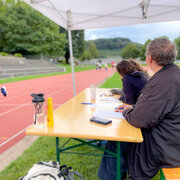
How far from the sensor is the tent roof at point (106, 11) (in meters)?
3.40

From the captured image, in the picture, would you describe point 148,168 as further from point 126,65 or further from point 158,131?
point 126,65

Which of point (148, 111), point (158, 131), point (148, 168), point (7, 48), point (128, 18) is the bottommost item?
point (148, 168)

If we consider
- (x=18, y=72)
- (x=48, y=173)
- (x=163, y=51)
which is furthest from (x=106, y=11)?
(x=18, y=72)

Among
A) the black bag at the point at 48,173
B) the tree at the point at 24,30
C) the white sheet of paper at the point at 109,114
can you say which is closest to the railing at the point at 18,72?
the tree at the point at 24,30

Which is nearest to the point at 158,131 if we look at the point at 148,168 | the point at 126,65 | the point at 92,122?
the point at 148,168

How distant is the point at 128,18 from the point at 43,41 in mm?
28092

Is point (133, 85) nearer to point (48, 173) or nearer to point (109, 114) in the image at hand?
point (109, 114)

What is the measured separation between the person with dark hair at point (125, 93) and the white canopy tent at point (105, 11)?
1500mm

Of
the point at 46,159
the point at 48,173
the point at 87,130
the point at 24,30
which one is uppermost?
the point at 24,30

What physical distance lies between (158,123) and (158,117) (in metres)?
0.10

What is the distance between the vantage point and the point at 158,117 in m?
1.43

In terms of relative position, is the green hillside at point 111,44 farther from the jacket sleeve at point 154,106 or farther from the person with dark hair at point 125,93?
the jacket sleeve at point 154,106

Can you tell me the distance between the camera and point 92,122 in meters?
1.72

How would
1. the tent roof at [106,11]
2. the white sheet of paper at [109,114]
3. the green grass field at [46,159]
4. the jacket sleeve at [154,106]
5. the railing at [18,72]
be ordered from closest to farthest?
the jacket sleeve at [154,106] → the white sheet of paper at [109,114] → the green grass field at [46,159] → the tent roof at [106,11] → the railing at [18,72]
